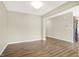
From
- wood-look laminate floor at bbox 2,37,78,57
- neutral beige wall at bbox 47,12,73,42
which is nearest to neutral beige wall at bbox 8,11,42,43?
wood-look laminate floor at bbox 2,37,78,57

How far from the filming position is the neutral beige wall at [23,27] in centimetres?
407

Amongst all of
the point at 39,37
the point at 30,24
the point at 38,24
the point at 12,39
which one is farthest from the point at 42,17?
the point at 12,39

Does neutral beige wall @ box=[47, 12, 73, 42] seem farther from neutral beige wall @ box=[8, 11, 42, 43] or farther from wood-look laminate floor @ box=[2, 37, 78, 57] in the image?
neutral beige wall @ box=[8, 11, 42, 43]

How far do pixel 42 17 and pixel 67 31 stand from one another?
1.86 metres

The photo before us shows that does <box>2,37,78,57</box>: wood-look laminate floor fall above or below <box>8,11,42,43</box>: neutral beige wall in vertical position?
below

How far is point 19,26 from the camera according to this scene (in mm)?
4383

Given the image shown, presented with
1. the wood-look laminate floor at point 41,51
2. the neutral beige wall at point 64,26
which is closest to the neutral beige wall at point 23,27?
the wood-look laminate floor at point 41,51

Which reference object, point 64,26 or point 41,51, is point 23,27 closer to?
point 41,51

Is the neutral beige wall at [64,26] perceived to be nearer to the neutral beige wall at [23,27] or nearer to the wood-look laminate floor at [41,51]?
the wood-look laminate floor at [41,51]

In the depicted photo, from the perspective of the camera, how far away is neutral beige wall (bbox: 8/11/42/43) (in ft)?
13.3

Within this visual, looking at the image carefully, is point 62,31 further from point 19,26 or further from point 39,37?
point 19,26

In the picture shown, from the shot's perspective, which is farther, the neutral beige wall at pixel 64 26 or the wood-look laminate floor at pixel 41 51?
the neutral beige wall at pixel 64 26

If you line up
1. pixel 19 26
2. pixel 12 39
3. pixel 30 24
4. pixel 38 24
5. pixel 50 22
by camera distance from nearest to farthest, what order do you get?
pixel 12 39, pixel 19 26, pixel 30 24, pixel 38 24, pixel 50 22

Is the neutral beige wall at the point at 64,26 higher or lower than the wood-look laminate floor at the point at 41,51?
higher
